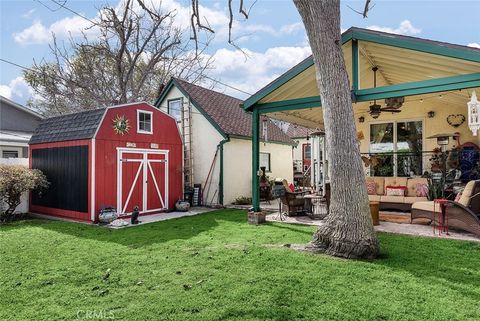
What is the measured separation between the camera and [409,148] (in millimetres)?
10336

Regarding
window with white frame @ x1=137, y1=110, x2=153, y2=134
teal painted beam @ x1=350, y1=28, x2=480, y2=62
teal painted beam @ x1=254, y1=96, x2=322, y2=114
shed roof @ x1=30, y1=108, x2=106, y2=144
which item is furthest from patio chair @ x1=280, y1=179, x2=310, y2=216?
shed roof @ x1=30, y1=108, x2=106, y2=144

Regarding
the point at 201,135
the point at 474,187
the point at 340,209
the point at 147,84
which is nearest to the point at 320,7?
the point at 340,209

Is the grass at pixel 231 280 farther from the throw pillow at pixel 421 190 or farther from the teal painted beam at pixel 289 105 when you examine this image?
the throw pillow at pixel 421 190

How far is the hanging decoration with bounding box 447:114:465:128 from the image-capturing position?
9246 millimetres

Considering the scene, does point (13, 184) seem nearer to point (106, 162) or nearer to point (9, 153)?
point (106, 162)

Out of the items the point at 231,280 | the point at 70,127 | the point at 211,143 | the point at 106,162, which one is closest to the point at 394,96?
the point at 231,280

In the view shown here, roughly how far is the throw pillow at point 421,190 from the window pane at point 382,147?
2.16 meters

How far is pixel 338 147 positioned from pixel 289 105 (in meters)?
2.80

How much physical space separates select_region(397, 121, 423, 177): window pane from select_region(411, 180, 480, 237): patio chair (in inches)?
147

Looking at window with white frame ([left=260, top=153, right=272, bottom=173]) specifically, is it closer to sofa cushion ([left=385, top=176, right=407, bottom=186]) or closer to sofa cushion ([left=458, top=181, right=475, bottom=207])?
sofa cushion ([left=385, top=176, right=407, bottom=186])

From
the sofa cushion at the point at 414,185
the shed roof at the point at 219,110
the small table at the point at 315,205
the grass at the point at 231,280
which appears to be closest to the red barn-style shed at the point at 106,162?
the shed roof at the point at 219,110

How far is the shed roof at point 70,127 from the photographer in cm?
861

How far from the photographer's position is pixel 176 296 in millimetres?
3373

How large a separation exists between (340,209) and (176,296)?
2.69 meters
